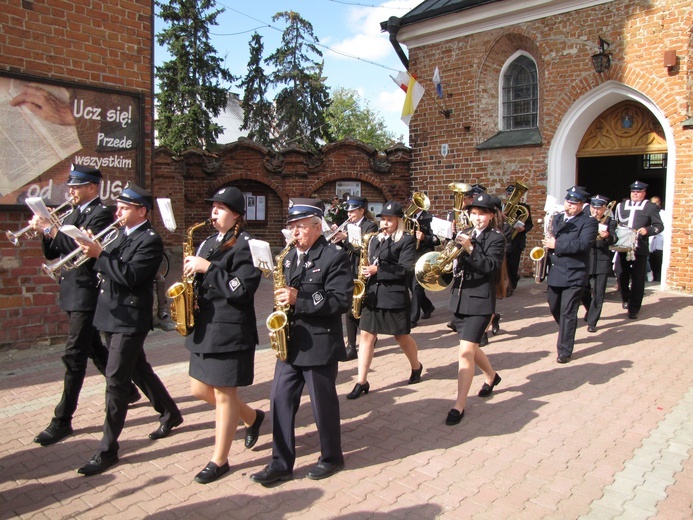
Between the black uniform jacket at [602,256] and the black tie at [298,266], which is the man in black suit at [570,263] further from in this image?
the black tie at [298,266]

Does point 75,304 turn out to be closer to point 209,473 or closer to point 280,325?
point 209,473

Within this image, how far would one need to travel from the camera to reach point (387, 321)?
5.69 metres

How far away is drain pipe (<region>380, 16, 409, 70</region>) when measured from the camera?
14.3 meters

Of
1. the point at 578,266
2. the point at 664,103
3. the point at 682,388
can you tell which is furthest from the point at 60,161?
the point at 664,103

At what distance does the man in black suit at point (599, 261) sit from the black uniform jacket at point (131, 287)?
256 inches

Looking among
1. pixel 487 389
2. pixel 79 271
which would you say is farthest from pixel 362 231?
pixel 79 271

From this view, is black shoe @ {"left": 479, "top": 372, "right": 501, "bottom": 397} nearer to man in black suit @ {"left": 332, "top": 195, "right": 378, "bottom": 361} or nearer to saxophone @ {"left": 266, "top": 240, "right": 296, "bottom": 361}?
man in black suit @ {"left": 332, "top": 195, "right": 378, "bottom": 361}

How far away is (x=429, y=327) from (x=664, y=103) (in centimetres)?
646

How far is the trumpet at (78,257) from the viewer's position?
14.0 ft

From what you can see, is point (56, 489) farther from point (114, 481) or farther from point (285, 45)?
point (285, 45)

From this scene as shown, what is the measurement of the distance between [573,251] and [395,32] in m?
9.67

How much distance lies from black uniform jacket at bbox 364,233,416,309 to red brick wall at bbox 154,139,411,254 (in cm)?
979

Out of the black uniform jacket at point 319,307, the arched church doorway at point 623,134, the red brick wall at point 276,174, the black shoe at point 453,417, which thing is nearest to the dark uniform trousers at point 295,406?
the black uniform jacket at point 319,307

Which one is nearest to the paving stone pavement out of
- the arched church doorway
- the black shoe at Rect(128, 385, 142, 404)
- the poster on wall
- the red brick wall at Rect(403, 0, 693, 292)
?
the black shoe at Rect(128, 385, 142, 404)
